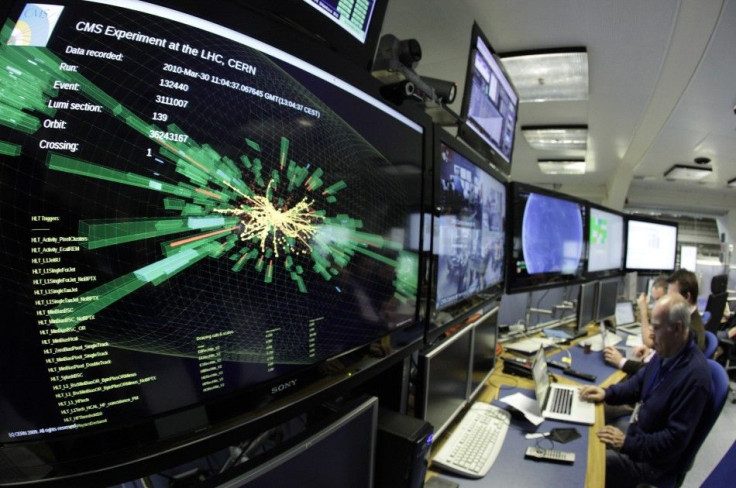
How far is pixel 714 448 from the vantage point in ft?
9.75

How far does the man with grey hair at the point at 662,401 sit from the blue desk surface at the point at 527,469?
0.71 feet

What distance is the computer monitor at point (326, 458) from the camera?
1.80ft

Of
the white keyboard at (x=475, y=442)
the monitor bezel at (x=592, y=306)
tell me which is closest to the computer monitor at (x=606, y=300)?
the monitor bezel at (x=592, y=306)

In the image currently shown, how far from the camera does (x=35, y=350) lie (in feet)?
1.22

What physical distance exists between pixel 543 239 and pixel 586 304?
3.74 feet

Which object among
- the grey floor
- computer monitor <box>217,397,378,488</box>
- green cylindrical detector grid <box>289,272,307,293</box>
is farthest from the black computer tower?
the grey floor

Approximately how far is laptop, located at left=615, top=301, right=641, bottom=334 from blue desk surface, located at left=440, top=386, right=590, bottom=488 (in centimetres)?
232

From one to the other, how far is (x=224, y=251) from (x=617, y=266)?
154 inches

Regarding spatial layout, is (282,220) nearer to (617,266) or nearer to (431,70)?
(431,70)

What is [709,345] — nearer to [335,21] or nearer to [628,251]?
[628,251]

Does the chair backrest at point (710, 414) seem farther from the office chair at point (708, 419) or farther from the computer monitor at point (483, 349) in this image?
the computer monitor at point (483, 349)

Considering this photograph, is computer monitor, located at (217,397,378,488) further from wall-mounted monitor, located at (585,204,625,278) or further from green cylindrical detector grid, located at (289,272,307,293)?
wall-mounted monitor, located at (585,204,625,278)

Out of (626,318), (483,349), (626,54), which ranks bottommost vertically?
(626,318)

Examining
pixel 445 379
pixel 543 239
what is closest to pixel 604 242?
pixel 543 239
